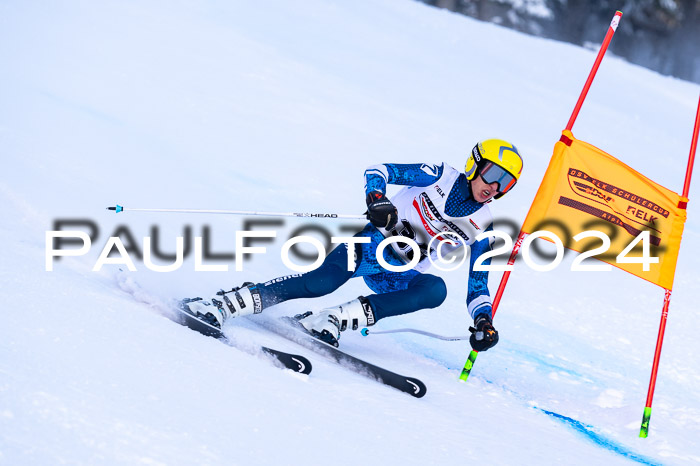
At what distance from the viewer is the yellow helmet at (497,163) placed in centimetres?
376

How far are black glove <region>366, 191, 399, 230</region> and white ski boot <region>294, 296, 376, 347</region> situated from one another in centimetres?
46

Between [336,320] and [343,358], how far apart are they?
0.27m

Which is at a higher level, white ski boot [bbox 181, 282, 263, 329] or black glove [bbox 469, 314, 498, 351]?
black glove [bbox 469, 314, 498, 351]

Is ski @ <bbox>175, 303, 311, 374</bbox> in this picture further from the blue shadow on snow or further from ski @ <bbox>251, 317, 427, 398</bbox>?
the blue shadow on snow

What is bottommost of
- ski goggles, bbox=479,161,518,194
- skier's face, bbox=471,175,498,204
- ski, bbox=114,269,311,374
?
ski, bbox=114,269,311,374

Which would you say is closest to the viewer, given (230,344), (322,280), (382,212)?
(230,344)

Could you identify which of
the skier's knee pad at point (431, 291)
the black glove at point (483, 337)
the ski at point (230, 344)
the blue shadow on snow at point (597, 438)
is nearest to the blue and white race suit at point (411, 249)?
the skier's knee pad at point (431, 291)

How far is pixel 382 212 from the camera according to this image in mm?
3615

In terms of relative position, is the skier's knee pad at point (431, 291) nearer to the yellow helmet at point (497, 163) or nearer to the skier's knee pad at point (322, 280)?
→ the skier's knee pad at point (322, 280)

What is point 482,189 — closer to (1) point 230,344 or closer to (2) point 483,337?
(2) point 483,337

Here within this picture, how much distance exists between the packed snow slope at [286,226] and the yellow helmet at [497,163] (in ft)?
3.19

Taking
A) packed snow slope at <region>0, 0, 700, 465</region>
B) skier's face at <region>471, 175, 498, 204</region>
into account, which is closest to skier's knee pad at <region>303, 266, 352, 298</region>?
packed snow slope at <region>0, 0, 700, 465</region>

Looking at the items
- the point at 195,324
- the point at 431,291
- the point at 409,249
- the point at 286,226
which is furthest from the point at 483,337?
the point at 286,226

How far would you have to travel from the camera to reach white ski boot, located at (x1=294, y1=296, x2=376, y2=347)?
12.5ft
